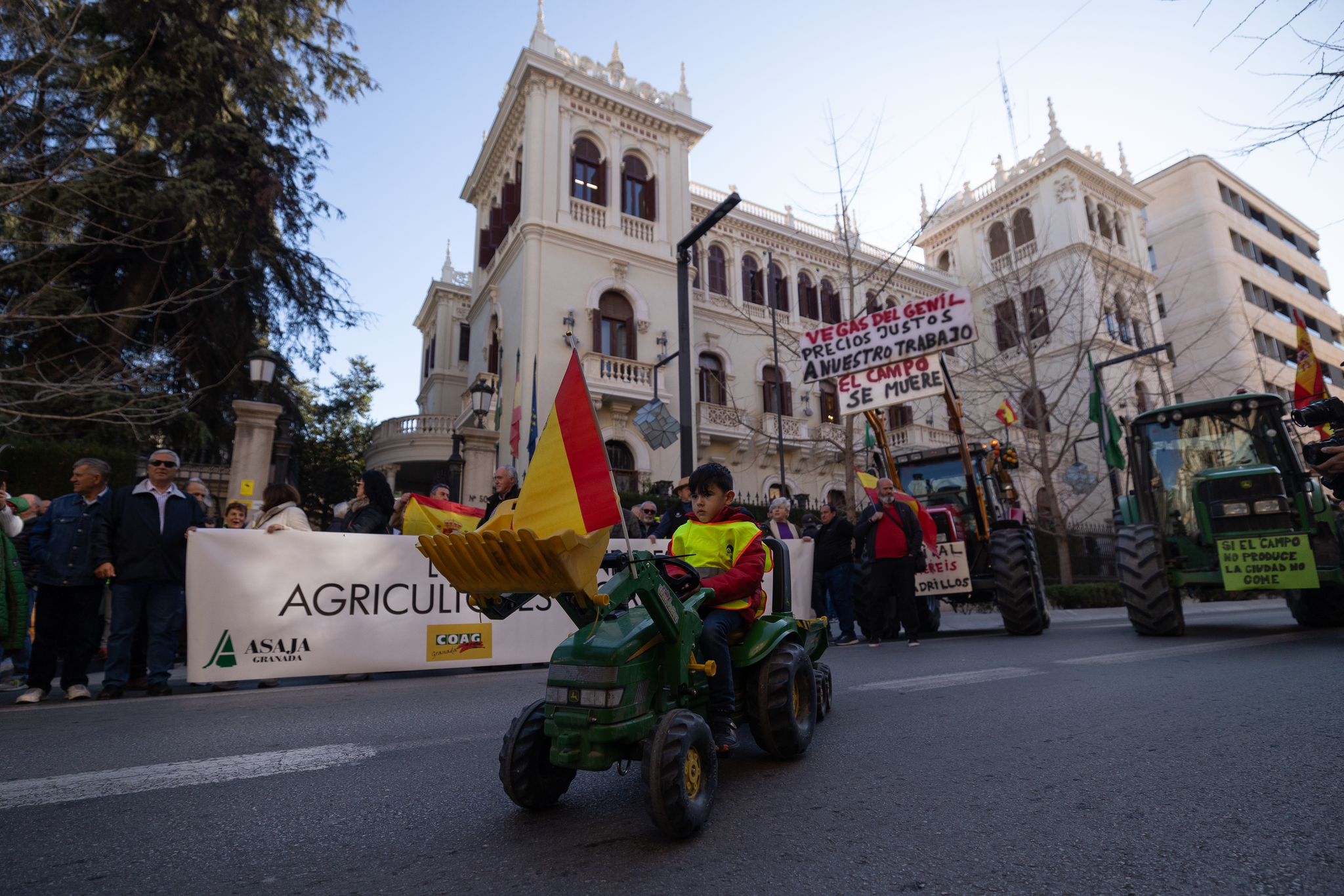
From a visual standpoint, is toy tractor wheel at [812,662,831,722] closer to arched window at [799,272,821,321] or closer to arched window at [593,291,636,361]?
arched window at [593,291,636,361]

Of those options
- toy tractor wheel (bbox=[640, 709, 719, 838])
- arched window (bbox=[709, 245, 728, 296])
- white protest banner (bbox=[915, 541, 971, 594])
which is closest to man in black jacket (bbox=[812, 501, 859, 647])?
white protest banner (bbox=[915, 541, 971, 594])

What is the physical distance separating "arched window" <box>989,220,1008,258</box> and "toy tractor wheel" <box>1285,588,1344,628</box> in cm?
2633

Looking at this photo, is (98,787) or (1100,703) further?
(1100,703)

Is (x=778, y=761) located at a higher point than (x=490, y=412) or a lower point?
lower

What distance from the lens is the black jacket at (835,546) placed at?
A: 401 inches

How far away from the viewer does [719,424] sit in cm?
2348

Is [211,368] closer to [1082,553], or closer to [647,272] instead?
[647,272]

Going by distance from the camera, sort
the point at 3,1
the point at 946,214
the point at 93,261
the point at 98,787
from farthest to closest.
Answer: the point at 946,214 < the point at 93,261 < the point at 3,1 < the point at 98,787

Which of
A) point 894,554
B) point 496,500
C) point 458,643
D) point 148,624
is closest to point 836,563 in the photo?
point 894,554

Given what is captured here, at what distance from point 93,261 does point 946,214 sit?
103 ft

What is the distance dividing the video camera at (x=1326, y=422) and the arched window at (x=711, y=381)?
Result: 19806 millimetres

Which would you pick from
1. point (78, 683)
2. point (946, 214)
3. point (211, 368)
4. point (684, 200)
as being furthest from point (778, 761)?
point (946, 214)

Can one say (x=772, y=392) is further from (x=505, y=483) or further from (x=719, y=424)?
(x=505, y=483)

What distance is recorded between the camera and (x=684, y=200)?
2411 cm
